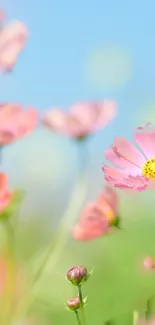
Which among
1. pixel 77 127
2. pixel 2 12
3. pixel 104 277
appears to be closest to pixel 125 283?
pixel 104 277

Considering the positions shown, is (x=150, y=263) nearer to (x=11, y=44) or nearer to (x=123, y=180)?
(x=123, y=180)

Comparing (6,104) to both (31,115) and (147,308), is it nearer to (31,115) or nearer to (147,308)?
(31,115)

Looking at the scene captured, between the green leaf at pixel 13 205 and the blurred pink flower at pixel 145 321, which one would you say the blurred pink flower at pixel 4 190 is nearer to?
the green leaf at pixel 13 205

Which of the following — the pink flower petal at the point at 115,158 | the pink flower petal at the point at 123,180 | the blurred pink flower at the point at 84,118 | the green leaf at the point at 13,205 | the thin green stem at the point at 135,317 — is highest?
the blurred pink flower at the point at 84,118

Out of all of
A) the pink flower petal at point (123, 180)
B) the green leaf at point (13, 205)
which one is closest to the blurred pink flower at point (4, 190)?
the green leaf at point (13, 205)

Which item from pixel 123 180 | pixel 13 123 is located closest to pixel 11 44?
pixel 13 123

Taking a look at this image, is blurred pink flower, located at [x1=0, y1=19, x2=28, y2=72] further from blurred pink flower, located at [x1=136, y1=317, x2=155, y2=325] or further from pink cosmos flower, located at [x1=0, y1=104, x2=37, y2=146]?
blurred pink flower, located at [x1=136, y1=317, x2=155, y2=325]
